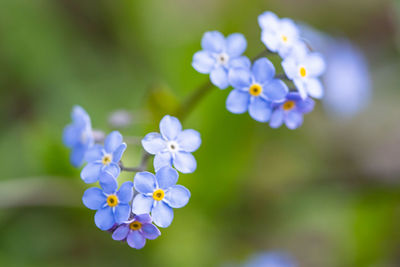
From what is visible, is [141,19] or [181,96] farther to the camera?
[141,19]

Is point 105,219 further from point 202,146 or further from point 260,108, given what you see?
point 202,146

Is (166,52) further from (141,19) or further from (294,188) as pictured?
(294,188)

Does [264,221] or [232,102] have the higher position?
[264,221]

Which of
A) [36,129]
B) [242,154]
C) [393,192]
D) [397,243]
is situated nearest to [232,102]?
[242,154]

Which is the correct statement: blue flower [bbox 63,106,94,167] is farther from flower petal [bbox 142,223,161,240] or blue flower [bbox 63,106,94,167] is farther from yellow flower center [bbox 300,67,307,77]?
yellow flower center [bbox 300,67,307,77]

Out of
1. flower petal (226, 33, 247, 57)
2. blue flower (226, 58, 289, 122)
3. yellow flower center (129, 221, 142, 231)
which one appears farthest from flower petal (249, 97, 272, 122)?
yellow flower center (129, 221, 142, 231)

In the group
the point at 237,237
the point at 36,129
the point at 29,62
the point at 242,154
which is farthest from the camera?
the point at 29,62

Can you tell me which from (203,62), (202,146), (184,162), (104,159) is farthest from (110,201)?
(202,146)
